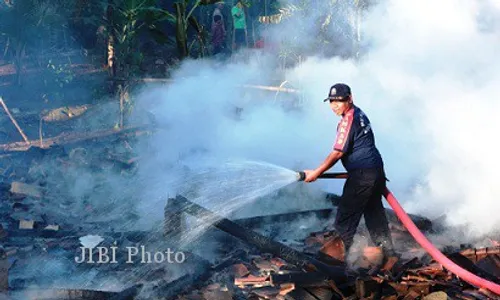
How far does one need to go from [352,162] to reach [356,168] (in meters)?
0.07

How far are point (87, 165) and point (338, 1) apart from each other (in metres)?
8.94

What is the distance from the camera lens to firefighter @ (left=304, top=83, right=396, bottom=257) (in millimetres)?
5891

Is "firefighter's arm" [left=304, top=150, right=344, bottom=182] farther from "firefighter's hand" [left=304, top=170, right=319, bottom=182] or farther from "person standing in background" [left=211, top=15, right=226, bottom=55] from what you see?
"person standing in background" [left=211, top=15, right=226, bottom=55]

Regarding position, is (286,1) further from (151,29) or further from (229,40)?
(151,29)

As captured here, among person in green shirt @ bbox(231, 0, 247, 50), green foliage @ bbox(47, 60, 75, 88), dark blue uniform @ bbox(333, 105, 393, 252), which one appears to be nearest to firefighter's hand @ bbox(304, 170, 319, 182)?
dark blue uniform @ bbox(333, 105, 393, 252)

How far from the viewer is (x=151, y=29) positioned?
1428 centimetres

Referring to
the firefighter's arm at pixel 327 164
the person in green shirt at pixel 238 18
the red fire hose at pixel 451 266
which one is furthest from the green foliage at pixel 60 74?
the red fire hose at pixel 451 266

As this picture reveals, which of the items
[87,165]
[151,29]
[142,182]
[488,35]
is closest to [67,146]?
[87,165]

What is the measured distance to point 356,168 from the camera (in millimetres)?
6031

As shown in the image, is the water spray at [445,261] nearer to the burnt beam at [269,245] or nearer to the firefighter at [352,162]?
the firefighter at [352,162]

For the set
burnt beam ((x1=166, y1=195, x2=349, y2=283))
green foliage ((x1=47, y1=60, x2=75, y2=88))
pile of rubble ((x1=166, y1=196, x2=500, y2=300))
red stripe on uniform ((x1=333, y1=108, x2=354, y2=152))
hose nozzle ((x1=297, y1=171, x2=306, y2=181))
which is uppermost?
green foliage ((x1=47, y1=60, x2=75, y2=88))

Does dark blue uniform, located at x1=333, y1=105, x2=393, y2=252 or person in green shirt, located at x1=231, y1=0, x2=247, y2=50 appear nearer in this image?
dark blue uniform, located at x1=333, y1=105, x2=393, y2=252

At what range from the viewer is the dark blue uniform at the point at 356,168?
19.4 ft

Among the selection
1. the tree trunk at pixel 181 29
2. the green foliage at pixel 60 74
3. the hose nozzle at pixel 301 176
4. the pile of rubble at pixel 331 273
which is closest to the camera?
the pile of rubble at pixel 331 273
